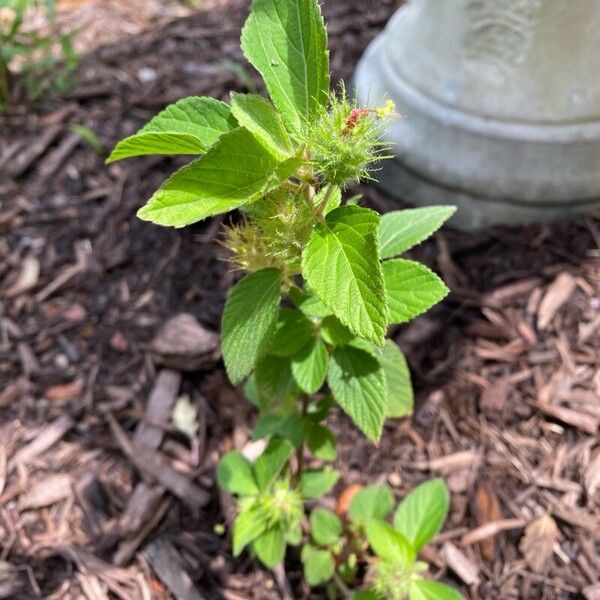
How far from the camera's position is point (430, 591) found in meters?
1.28

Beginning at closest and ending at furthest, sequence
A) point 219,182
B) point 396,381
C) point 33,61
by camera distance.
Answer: point 219,182 < point 396,381 < point 33,61

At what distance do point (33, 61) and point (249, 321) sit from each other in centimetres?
245

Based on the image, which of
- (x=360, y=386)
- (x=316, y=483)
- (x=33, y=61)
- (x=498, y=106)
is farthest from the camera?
(x=33, y=61)

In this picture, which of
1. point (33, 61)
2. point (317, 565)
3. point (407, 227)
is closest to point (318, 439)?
point (317, 565)

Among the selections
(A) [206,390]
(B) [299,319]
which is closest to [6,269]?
(A) [206,390]

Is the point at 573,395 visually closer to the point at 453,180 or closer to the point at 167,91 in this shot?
the point at 453,180

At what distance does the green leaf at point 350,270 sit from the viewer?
2.56 feet

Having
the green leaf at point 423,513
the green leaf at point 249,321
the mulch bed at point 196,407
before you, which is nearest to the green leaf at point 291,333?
the green leaf at point 249,321

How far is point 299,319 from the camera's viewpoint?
3.65 ft

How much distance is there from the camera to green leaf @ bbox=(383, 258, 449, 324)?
98 cm

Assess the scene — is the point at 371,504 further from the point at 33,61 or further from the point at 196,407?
the point at 33,61

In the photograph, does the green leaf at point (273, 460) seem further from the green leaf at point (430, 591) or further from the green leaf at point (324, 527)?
the green leaf at point (430, 591)

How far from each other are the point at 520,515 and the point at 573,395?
0.36 metres

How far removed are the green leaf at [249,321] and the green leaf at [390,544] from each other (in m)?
0.56
